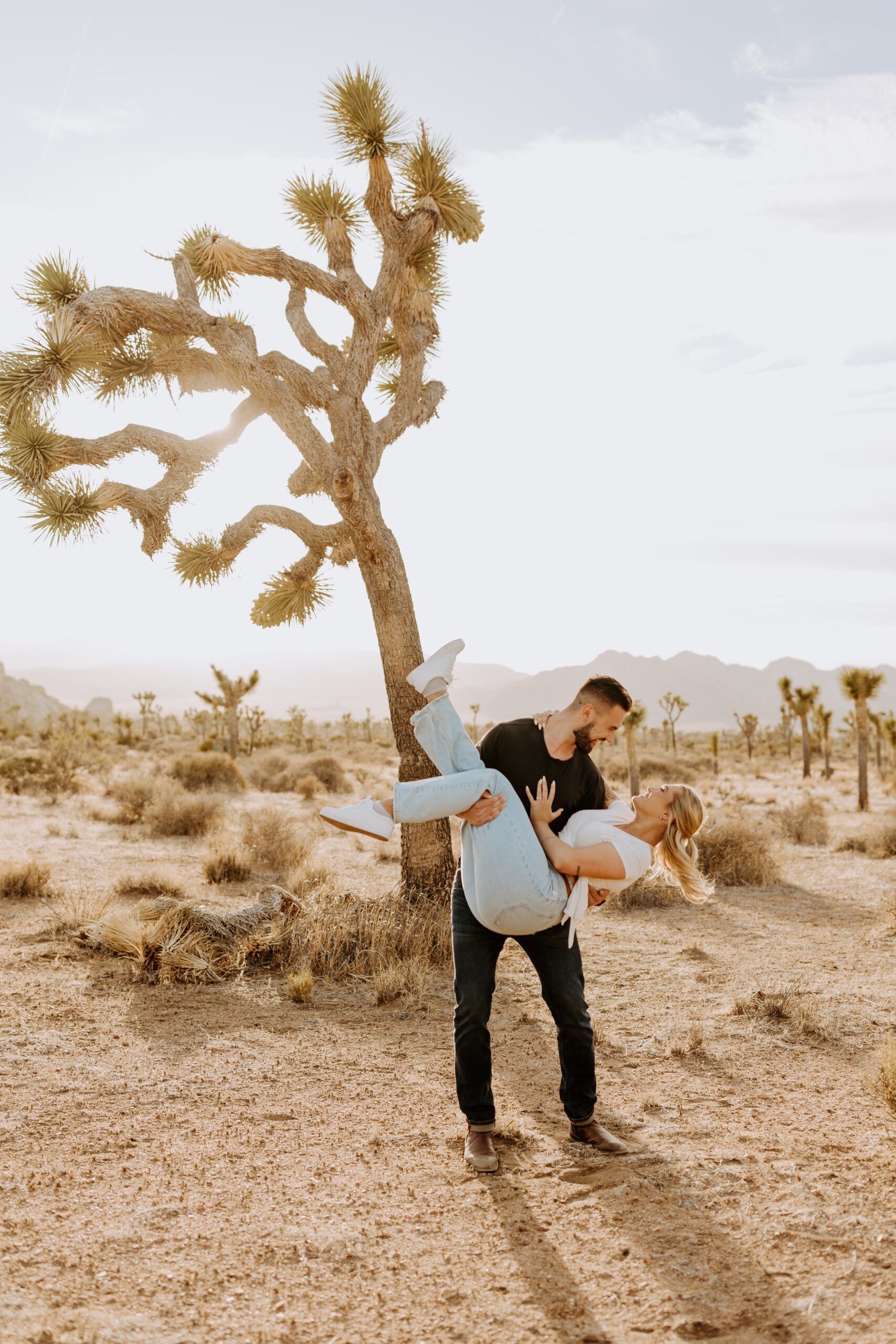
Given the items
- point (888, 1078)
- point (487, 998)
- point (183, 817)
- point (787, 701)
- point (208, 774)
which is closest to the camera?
point (487, 998)

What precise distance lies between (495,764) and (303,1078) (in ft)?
7.33

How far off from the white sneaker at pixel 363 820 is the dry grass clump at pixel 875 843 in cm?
1132

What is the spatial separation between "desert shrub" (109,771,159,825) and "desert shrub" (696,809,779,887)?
888 cm

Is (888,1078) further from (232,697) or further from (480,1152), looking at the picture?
(232,697)

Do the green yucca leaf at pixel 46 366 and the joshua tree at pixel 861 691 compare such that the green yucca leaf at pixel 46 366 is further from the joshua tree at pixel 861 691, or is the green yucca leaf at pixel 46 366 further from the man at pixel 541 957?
Answer: the joshua tree at pixel 861 691

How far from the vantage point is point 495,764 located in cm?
375

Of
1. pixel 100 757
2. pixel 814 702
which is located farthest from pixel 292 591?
pixel 814 702

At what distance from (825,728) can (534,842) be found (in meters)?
33.4

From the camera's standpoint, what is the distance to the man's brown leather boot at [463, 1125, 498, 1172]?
3.63m

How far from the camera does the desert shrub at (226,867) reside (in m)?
10.4

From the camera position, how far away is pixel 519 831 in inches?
136

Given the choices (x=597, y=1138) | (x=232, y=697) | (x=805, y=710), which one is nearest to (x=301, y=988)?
(x=597, y=1138)

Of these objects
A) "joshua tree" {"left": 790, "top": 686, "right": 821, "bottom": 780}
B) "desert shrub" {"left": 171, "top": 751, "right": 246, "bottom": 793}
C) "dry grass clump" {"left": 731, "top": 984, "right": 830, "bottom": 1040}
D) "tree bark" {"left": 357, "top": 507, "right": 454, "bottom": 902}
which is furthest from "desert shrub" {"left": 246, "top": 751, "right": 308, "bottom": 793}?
"joshua tree" {"left": 790, "top": 686, "right": 821, "bottom": 780}

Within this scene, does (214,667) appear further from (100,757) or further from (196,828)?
Result: (196,828)
